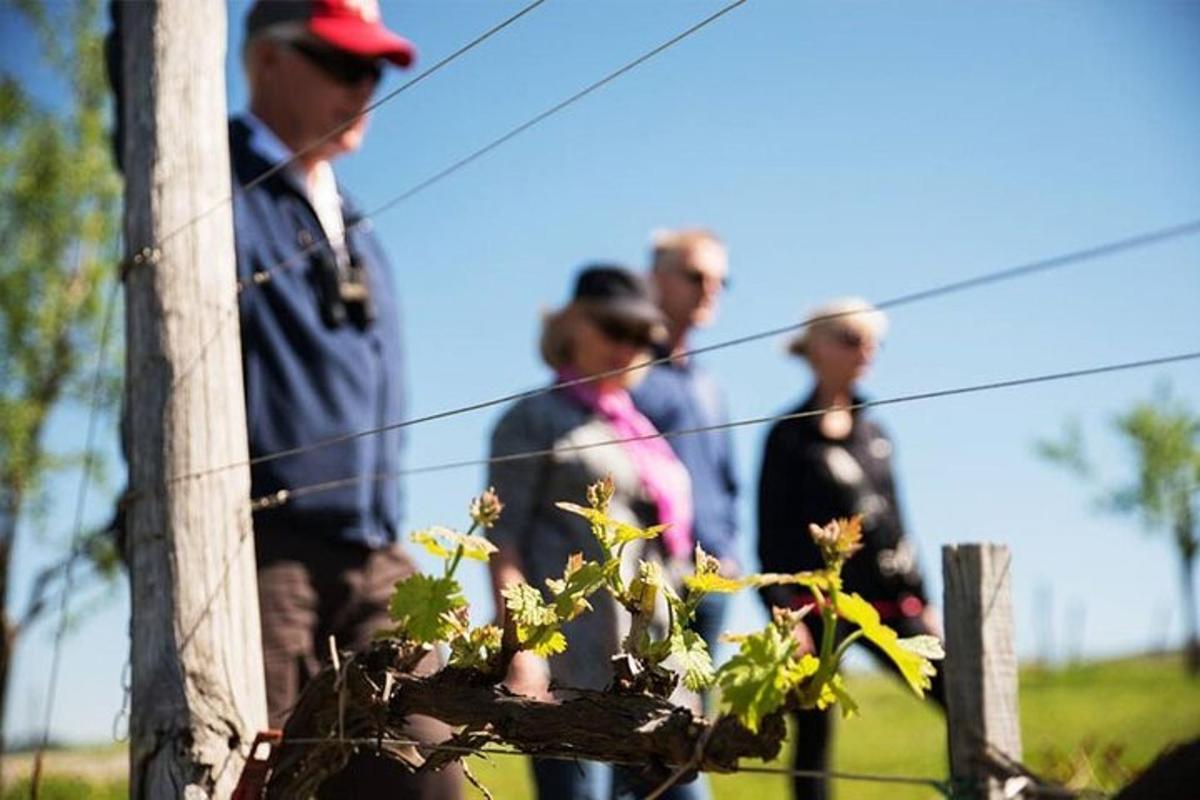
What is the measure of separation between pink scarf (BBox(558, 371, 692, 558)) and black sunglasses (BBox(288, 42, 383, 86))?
1.06 meters

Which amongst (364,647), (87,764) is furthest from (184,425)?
(87,764)

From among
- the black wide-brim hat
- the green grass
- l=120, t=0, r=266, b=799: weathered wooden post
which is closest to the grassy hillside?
the green grass

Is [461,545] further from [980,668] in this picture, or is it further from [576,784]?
[576,784]

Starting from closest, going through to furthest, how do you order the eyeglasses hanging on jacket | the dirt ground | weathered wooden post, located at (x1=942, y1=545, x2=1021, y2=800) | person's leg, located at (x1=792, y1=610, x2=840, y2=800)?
1. weathered wooden post, located at (x1=942, y1=545, x2=1021, y2=800)
2. the eyeglasses hanging on jacket
3. person's leg, located at (x1=792, y1=610, x2=840, y2=800)
4. the dirt ground

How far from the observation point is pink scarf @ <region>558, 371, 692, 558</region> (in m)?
4.19

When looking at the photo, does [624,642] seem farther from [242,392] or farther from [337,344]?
[337,344]

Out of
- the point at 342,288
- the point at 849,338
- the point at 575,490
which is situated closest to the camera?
the point at 342,288

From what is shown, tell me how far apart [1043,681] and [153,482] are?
27.4 meters

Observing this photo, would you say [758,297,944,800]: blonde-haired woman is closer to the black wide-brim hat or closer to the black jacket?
the black jacket

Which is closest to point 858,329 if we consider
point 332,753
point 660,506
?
point 660,506

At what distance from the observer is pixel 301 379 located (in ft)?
11.2

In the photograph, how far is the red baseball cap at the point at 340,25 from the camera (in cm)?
371

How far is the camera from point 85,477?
3.52 metres

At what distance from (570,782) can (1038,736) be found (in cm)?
983
